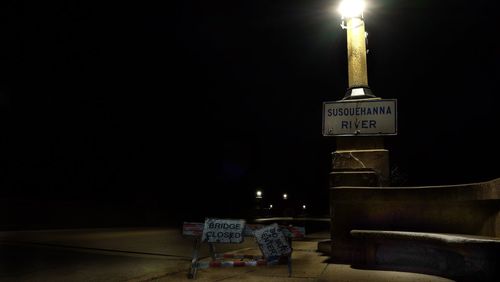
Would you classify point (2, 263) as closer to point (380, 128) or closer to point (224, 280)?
point (224, 280)

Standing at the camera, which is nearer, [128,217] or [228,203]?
[128,217]

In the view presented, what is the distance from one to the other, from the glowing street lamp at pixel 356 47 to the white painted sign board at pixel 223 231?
144 inches

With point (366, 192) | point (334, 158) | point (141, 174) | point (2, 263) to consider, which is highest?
point (141, 174)

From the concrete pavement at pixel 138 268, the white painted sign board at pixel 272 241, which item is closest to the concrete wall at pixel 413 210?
the concrete pavement at pixel 138 268

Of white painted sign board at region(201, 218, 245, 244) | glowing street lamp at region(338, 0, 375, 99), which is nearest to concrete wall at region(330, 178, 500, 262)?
white painted sign board at region(201, 218, 245, 244)

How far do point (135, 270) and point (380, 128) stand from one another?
221 inches

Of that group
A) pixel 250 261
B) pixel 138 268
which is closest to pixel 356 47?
pixel 250 261

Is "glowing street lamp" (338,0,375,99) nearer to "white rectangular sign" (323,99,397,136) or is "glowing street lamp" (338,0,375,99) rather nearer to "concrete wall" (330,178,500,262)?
"white rectangular sign" (323,99,397,136)

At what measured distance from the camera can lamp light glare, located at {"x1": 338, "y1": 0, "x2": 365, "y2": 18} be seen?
943cm

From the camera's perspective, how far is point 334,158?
9281 mm

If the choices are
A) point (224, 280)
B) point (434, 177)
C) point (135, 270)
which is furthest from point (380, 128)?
point (434, 177)

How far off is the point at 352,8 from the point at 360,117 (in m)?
2.35

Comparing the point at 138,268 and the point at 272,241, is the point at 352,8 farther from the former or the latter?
the point at 138,268

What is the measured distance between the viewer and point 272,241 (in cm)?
758
